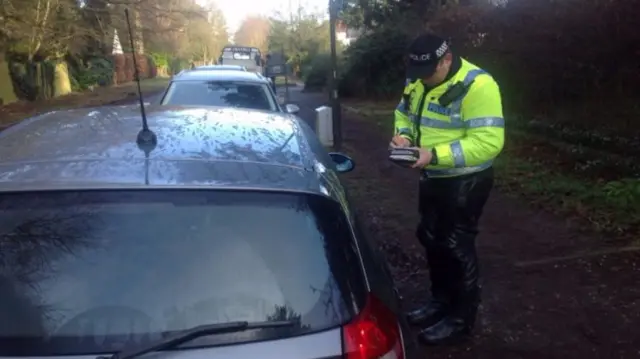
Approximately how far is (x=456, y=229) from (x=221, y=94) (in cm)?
627

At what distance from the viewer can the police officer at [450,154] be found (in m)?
4.24

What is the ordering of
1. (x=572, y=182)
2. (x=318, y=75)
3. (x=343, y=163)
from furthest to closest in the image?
(x=318, y=75) → (x=572, y=182) → (x=343, y=163)

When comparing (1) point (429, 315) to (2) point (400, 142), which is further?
(1) point (429, 315)

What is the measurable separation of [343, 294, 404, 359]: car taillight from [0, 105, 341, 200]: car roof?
446 millimetres

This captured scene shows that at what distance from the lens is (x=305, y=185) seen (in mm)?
2699

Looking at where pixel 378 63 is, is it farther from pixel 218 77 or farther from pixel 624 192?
pixel 624 192

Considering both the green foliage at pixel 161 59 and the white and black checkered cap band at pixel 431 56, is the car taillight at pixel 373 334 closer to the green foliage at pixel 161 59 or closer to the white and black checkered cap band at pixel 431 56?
the white and black checkered cap band at pixel 431 56

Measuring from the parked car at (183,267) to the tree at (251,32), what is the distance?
100271 millimetres

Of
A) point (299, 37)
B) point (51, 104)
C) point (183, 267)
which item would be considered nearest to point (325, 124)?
point (183, 267)

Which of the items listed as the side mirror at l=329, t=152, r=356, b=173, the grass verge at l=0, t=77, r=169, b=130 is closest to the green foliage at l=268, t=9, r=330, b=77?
the grass verge at l=0, t=77, r=169, b=130

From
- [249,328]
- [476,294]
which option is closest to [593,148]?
[476,294]

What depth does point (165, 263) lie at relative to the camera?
2.48m

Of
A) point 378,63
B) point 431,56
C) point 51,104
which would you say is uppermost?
point 431,56

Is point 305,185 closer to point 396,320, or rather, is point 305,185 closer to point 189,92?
point 396,320
